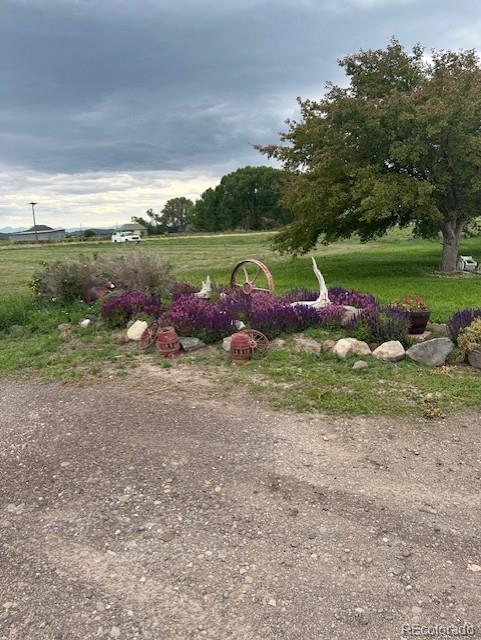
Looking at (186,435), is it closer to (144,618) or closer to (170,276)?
(144,618)

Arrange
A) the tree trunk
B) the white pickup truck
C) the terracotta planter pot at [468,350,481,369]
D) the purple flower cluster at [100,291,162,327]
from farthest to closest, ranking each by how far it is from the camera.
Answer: the white pickup truck < the tree trunk < the purple flower cluster at [100,291,162,327] < the terracotta planter pot at [468,350,481,369]

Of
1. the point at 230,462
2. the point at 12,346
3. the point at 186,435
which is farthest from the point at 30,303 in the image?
the point at 230,462

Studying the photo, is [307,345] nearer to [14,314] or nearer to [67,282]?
[67,282]

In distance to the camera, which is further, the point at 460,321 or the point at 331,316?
the point at 331,316

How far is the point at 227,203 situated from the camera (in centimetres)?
7788

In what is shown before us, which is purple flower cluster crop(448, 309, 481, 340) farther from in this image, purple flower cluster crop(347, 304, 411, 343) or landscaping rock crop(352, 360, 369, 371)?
landscaping rock crop(352, 360, 369, 371)

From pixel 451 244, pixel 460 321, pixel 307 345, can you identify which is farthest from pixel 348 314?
pixel 451 244

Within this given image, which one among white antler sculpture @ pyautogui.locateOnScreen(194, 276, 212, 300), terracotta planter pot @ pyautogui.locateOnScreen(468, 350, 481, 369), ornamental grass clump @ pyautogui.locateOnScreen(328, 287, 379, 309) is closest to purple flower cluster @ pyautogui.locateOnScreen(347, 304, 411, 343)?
ornamental grass clump @ pyautogui.locateOnScreen(328, 287, 379, 309)

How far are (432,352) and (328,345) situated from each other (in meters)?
1.27

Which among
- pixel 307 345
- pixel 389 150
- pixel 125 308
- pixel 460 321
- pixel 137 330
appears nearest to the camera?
pixel 460 321

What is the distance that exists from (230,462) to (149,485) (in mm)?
646

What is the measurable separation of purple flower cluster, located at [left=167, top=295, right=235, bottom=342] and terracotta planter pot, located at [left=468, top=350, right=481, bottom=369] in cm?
311

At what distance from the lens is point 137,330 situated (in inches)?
305

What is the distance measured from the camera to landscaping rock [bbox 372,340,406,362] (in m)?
6.12
